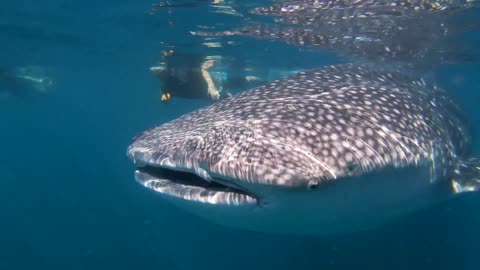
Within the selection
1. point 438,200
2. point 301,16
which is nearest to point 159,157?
point 438,200

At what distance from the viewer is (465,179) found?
5723 mm

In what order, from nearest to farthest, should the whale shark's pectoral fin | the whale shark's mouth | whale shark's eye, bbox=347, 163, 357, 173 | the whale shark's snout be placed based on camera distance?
1. the whale shark's snout
2. the whale shark's mouth
3. whale shark's eye, bbox=347, 163, 357, 173
4. the whale shark's pectoral fin

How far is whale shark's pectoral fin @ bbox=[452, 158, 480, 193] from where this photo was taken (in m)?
5.62

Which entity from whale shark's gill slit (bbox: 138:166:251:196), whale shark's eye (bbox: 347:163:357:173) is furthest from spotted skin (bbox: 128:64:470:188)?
whale shark's gill slit (bbox: 138:166:251:196)

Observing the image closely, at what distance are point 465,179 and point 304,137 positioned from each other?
316 centimetres

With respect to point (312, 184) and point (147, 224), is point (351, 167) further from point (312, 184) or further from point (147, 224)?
point (147, 224)

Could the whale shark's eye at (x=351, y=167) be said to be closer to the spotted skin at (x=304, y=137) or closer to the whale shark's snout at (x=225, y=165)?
the spotted skin at (x=304, y=137)

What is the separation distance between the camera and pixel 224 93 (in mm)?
15156

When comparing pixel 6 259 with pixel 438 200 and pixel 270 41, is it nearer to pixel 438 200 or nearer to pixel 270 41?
pixel 270 41

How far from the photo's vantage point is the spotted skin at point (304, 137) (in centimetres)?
341

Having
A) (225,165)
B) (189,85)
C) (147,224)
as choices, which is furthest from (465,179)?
(147,224)

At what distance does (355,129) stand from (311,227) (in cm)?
109

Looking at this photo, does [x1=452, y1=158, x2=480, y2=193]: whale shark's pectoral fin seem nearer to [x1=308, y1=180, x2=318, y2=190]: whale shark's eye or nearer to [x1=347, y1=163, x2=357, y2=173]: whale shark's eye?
[x1=347, y1=163, x2=357, y2=173]: whale shark's eye

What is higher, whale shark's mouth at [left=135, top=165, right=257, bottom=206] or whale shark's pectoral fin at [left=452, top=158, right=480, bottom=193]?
whale shark's mouth at [left=135, top=165, right=257, bottom=206]
